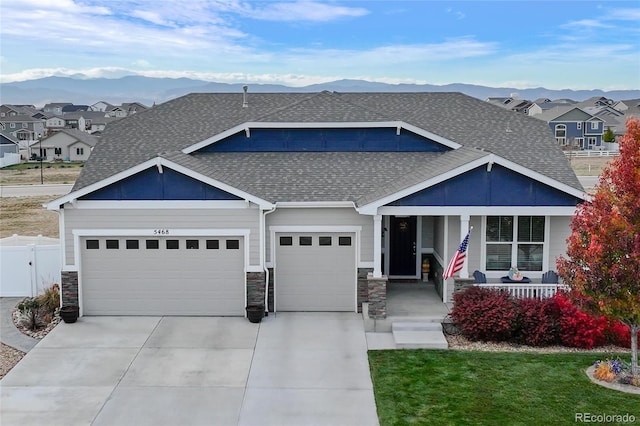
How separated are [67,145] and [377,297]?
6877cm

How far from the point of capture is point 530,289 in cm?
1602

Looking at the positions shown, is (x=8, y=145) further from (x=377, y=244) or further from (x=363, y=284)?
(x=377, y=244)

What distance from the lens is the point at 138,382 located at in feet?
41.5

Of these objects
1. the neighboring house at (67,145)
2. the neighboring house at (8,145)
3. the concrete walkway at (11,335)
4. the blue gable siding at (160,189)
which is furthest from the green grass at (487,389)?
A: the neighboring house at (8,145)

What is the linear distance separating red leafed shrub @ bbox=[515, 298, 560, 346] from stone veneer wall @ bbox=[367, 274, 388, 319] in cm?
307

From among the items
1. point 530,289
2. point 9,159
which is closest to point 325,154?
point 530,289

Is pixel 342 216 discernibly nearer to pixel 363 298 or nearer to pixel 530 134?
pixel 363 298

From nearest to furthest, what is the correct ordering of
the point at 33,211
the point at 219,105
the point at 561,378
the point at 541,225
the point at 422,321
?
1. the point at 561,378
2. the point at 422,321
3. the point at 541,225
4. the point at 219,105
5. the point at 33,211

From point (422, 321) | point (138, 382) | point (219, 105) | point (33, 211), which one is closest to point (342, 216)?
point (422, 321)

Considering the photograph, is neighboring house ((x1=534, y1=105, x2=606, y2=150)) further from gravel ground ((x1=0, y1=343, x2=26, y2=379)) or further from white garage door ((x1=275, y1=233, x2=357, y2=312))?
gravel ground ((x1=0, y1=343, x2=26, y2=379))

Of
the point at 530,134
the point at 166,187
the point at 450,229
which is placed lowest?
the point at 450,229

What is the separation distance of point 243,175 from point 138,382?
7207 millimetres

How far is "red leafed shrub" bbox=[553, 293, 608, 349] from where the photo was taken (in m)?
14.2

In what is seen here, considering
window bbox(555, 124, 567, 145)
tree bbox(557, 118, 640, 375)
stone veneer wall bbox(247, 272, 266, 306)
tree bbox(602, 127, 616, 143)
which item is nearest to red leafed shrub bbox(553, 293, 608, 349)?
tree bbox(557, 118, 640, 375)
